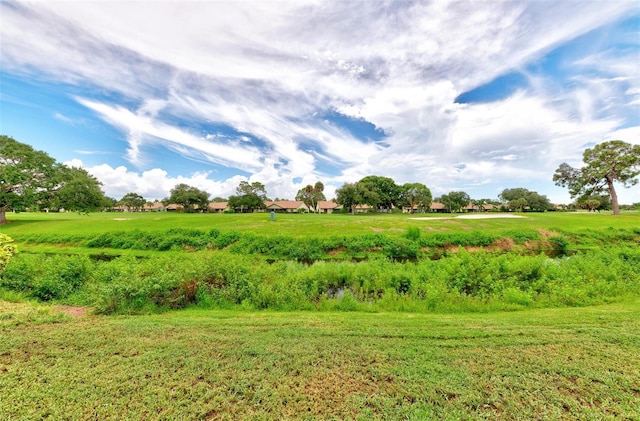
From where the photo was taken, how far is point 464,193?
94312 mm

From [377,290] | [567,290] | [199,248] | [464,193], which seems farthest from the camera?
[464,193]

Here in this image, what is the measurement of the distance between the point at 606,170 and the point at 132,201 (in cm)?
14661

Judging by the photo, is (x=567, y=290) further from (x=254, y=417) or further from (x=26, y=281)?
(x=26, y=281)

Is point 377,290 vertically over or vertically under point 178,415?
under

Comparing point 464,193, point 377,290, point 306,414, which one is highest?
point 464,193

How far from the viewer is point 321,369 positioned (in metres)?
3.84

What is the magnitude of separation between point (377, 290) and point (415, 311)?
9.05 ft

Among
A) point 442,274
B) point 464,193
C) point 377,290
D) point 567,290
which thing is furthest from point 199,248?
point 464,193

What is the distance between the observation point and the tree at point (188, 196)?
8450cm

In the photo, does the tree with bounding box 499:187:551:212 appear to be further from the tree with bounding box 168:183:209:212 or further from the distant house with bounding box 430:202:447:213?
the tree with bounding box 168:183:209:212

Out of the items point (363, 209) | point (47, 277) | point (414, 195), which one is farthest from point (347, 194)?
point (47, 277)

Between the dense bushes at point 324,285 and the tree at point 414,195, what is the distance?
72.4 m

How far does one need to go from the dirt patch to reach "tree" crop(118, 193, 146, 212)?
129469 mm

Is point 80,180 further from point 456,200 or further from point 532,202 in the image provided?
point 532,202
